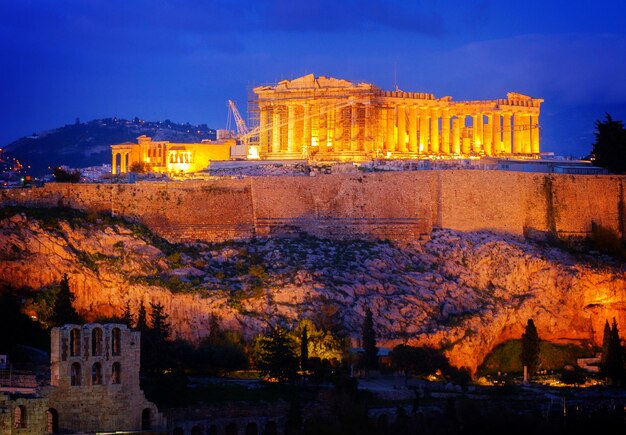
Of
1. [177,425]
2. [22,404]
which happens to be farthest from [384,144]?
[22,404]

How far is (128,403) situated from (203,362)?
9080mm

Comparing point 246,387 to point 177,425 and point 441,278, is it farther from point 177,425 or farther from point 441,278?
point 441,278

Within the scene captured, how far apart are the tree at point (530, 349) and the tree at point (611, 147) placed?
1560cm

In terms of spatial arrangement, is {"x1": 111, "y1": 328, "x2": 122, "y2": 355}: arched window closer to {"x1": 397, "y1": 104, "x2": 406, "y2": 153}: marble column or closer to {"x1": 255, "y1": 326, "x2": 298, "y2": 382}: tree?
{"x1": 255, "y1": 326, "x2": 298, "y2": 382}: tree

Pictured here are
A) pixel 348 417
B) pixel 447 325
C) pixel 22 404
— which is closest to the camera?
pixel 22 404

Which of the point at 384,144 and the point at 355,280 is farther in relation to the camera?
the point at 384,144

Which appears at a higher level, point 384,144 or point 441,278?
point 384,144

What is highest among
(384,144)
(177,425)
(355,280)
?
(384,144)

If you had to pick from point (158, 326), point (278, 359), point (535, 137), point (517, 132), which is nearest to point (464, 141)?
point (517, 132)

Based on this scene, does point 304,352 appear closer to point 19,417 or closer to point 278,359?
point 278,359

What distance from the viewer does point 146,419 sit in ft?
165

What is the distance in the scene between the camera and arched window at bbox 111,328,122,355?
165 feet

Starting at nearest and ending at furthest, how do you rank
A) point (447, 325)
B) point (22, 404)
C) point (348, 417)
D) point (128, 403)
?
1. point (22, 404)
2. point (128, 403)
3. point (348, 417)
4. point (447, 325)

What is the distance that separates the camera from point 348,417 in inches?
2140
